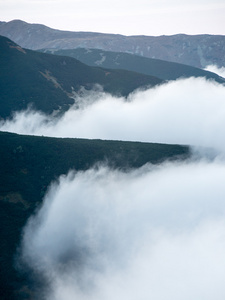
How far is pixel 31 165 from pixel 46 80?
88.7 m

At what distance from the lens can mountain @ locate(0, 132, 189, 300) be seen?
5253cm

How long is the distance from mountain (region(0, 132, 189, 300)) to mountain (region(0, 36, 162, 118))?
5363 cm

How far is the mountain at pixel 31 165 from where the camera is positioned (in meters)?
52.5

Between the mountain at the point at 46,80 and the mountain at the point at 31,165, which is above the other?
the mountain at the point at 46,80

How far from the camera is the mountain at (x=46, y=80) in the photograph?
141750mm

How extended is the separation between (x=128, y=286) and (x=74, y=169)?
115 ft

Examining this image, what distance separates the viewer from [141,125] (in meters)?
155

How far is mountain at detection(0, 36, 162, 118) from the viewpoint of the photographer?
5581 inches

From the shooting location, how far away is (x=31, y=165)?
7962 cm

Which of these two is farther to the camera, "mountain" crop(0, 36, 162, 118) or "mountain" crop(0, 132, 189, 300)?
"mountain" crop(0, 36, 162, 118)

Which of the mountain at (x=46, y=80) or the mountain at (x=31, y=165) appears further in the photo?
the mountain at (x=46, y=80)

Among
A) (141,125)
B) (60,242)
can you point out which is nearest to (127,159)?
(60,242)

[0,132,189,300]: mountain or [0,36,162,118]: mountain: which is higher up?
[0,36,162,118]: mountain

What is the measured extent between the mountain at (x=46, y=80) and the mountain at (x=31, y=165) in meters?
53.6
